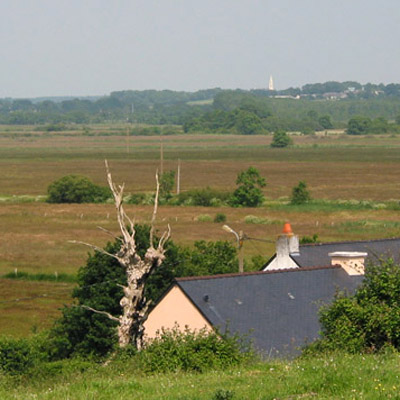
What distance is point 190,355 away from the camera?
56.3 ft

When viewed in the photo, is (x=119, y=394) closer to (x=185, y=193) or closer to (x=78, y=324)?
(x=78, y=324)

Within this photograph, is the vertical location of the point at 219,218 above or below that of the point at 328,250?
below

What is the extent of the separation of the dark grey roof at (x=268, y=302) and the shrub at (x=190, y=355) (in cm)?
418

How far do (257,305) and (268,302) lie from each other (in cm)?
38

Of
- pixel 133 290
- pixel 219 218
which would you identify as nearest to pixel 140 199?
pixel 219 218

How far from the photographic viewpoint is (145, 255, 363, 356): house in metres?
23.4

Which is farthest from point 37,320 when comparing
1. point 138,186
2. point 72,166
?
point 72,166

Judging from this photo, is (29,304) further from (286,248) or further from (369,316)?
(369,316)

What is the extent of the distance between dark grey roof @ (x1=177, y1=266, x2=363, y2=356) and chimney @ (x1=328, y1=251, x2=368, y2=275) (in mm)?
987

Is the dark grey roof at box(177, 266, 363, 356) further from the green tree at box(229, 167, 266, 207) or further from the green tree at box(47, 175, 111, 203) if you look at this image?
the green tree at box(47, 175, 111, 203)

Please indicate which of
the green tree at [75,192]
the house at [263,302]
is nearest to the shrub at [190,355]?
the house at [263,302]

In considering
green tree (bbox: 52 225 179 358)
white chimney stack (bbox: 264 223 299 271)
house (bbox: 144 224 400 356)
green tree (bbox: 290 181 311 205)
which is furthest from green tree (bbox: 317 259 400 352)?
green tree (bbox: 290 181 311 205)

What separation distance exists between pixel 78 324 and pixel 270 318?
796 centimetres

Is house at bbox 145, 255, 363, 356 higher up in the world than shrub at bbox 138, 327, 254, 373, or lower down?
lower down
